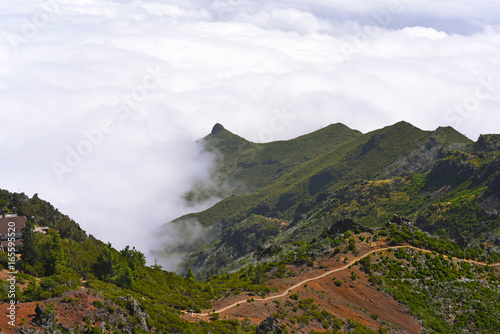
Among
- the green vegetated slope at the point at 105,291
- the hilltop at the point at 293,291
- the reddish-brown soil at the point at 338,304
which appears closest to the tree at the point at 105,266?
the green vegetated slope at the point at 105,291

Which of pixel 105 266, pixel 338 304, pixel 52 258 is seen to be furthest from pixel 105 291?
pixel 338 304

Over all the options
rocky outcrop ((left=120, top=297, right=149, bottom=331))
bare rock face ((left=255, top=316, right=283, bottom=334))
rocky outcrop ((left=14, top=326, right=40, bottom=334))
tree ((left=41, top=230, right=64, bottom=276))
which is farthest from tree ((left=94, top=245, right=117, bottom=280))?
bare rock face ((left=255, top=316, right=283, bottom=334))

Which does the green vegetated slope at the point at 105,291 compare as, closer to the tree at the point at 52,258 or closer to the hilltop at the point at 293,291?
the tree at the point at 52,258

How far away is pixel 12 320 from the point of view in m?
45.2

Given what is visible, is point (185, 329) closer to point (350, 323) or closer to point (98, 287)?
point (98, 287)

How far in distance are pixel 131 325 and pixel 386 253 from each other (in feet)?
189

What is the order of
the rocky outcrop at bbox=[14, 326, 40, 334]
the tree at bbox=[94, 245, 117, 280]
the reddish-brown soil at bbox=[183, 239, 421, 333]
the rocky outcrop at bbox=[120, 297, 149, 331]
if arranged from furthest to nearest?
the tree at bbox=[94, 245, 117, 280] < the reddish-brown soil at bbox=[183, 239, 421, 333] < the rocky outcrop at bbox=[120, 297, 149, 331] < the rocky outcrop at bbox=[14, 326, 40, 334]

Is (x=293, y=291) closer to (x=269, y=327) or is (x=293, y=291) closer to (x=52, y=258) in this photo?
(x=269, y=327)

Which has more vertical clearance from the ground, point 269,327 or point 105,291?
point 105,291

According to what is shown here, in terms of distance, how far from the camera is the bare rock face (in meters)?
58.0

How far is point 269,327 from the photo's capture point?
58.6 metres

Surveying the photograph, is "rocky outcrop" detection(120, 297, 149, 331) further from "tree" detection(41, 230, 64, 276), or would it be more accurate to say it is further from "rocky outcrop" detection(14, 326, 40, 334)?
"tree" detection(41, 230, 64, 276)

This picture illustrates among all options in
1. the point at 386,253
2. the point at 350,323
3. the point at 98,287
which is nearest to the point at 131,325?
the point at 98,287

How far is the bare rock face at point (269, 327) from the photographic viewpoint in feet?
190
